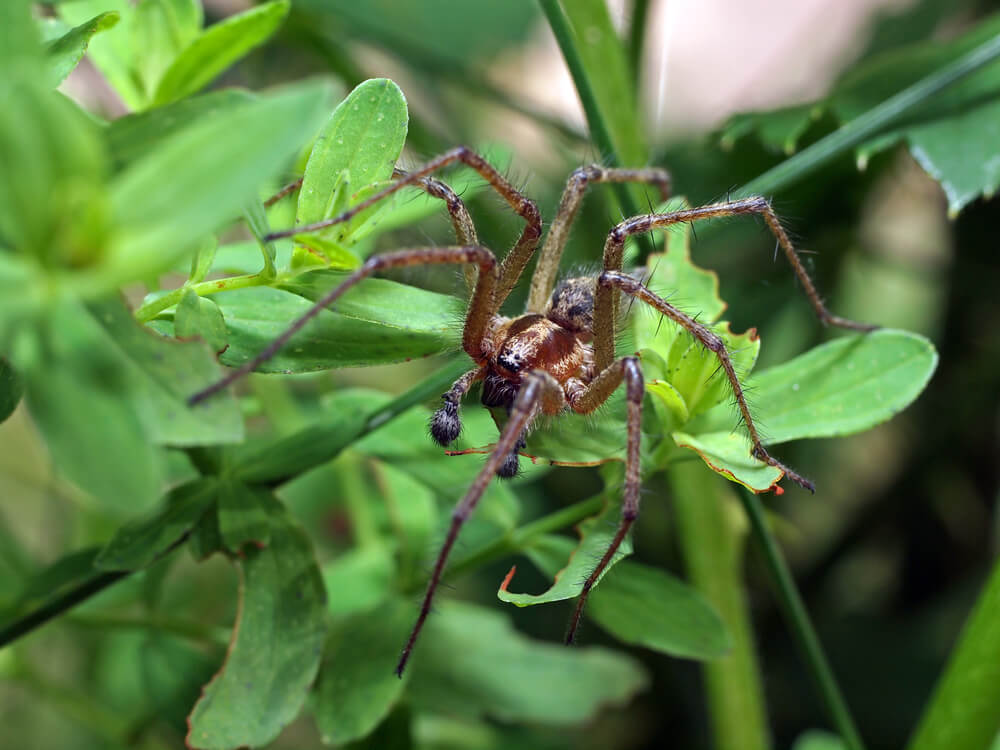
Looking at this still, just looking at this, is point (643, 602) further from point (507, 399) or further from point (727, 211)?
point (727, 211)

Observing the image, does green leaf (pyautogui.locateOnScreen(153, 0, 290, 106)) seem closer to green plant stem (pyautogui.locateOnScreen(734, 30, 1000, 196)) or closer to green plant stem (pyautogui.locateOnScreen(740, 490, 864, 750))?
green plant stem (pyautogui.locateOnScreen(734, 30, 1000, 196))

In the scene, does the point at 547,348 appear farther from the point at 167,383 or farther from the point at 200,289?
the point at 167,383

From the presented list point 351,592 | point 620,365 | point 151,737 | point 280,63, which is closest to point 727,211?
point 620,365

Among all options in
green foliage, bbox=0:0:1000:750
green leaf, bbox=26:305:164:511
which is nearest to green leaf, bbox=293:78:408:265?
green foliage, bbox=0:0:1000:750

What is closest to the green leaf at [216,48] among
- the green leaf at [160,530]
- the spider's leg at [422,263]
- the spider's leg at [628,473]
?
the spider's leg at [422,263]

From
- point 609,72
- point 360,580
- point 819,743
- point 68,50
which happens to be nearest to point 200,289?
point 68,50

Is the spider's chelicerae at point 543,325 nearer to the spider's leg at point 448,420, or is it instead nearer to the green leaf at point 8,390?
the spider's leg at point 448,420
